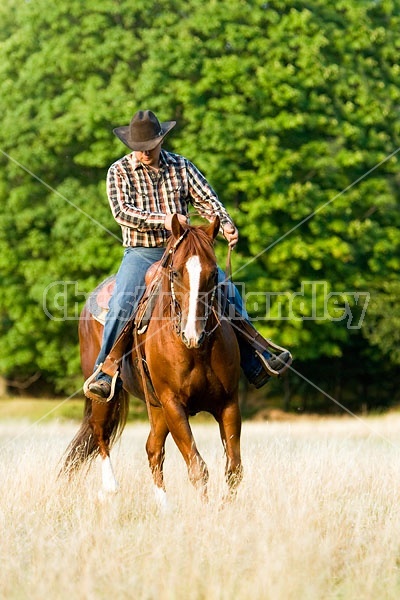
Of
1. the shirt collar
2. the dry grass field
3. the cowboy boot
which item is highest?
the shirt collar

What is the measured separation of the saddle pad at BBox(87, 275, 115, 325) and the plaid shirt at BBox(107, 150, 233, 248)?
0.84 m

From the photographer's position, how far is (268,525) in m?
5.82

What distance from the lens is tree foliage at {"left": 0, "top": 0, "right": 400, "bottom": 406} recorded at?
2345 cm

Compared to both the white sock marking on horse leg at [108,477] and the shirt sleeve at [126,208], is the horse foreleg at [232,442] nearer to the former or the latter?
the white sock marking on horse leg at [108,477]

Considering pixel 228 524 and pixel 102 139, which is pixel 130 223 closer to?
pixel 228 524

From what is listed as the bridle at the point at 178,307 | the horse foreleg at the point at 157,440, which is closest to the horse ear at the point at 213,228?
the bridle at the point at 178,307

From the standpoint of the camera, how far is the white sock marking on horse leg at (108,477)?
322 inches

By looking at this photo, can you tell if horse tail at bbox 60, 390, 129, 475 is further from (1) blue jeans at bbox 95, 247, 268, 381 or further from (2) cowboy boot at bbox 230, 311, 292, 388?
(2) cowboy boot at bbox 230, 311, 292, 388

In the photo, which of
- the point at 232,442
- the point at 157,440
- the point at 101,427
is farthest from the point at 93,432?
the point at 232,442

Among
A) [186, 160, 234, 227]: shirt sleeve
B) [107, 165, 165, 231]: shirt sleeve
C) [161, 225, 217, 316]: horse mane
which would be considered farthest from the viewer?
[186, 160, 234, 227]: shirt sleeve

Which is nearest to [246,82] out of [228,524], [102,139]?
[102,139]

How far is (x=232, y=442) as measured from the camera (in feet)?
23.5

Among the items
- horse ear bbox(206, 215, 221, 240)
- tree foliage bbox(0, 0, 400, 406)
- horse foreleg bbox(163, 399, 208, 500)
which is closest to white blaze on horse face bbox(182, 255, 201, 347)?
horse ear bbox(206, 215, 221, 240)

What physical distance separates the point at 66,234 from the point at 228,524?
1886 centimetres
